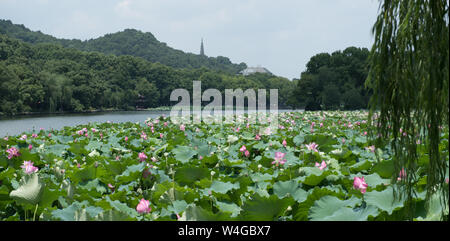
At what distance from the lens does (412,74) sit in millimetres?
1356

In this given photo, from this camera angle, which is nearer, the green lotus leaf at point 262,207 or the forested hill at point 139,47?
the green lotus leaf at point 262,207

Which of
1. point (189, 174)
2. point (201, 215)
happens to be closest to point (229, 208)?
point (201, 215)

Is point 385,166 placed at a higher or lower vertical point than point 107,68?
lower

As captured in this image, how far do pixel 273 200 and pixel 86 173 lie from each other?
151cm

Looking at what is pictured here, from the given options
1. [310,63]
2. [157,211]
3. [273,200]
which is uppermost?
[310,63]

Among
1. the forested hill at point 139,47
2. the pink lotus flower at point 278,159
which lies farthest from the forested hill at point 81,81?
the pink lotus flower at point 278,159

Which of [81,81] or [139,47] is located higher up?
[139,47]

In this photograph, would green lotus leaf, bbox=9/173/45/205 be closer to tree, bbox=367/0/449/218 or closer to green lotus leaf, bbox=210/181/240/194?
green lotus leaf, bbox=210/181/240/194

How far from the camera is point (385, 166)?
2.53 meters

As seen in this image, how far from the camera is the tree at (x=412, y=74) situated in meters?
1.31

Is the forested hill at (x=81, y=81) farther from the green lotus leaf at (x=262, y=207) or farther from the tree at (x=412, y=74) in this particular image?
the tree at (x=412, y=74)

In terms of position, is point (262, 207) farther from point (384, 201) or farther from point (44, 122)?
point (44, 122)
